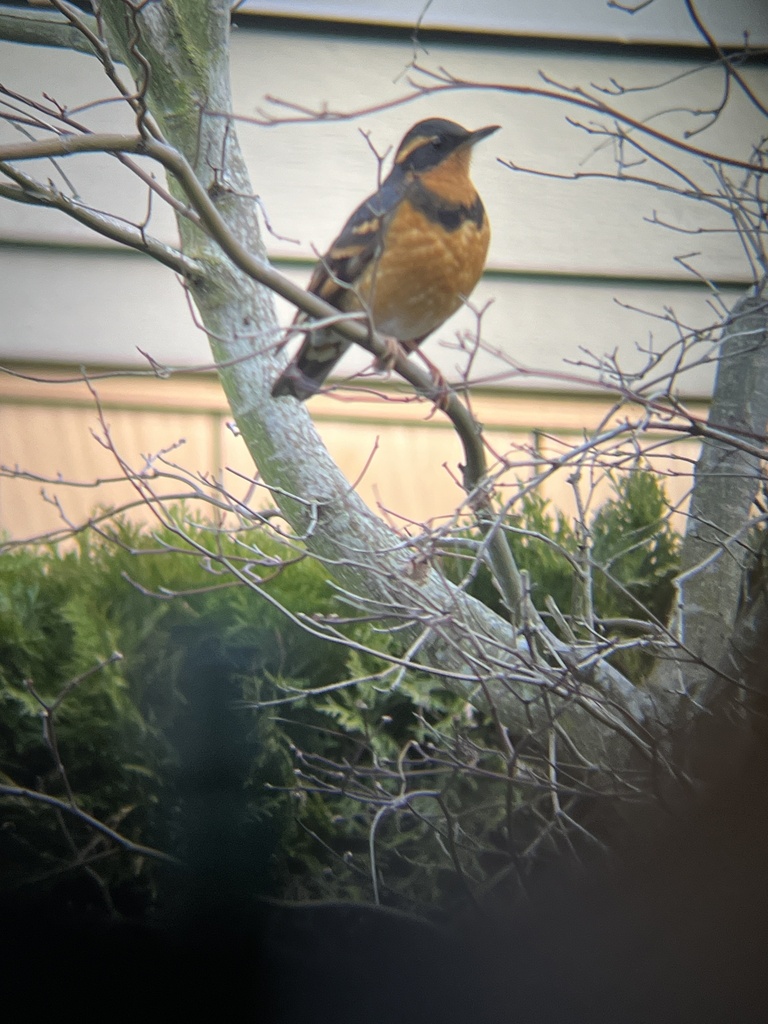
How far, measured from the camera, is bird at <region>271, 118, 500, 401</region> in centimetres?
94

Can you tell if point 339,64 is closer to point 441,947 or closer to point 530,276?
point 530,276

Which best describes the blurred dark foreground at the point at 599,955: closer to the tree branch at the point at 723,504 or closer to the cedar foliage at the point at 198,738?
the cedar foliage at the point at 198,738

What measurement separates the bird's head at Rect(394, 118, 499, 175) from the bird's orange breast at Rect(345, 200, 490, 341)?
2.5 inches

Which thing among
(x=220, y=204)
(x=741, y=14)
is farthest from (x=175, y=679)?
(x=741, y=14)

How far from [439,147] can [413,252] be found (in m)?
0.13

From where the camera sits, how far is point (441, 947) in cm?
39

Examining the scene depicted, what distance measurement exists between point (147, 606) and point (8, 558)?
193 mm

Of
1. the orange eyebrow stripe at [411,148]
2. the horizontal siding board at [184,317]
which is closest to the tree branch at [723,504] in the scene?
the horizontal siding board at [184,317]

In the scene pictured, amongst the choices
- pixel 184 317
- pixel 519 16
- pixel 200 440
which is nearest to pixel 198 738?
pixel 200 440

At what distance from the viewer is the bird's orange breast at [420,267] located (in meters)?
0.93

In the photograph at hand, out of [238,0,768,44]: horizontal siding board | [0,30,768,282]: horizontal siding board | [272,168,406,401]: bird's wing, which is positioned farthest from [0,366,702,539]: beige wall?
[238,0,768,44]: horizontal siding board

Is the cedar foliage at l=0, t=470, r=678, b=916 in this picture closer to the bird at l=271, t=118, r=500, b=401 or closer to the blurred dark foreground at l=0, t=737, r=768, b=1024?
the bird at l=271, t=118, r=500, b=401

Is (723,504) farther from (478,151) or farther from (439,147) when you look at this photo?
(478,151)

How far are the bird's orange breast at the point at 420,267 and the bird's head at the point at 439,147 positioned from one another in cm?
6
